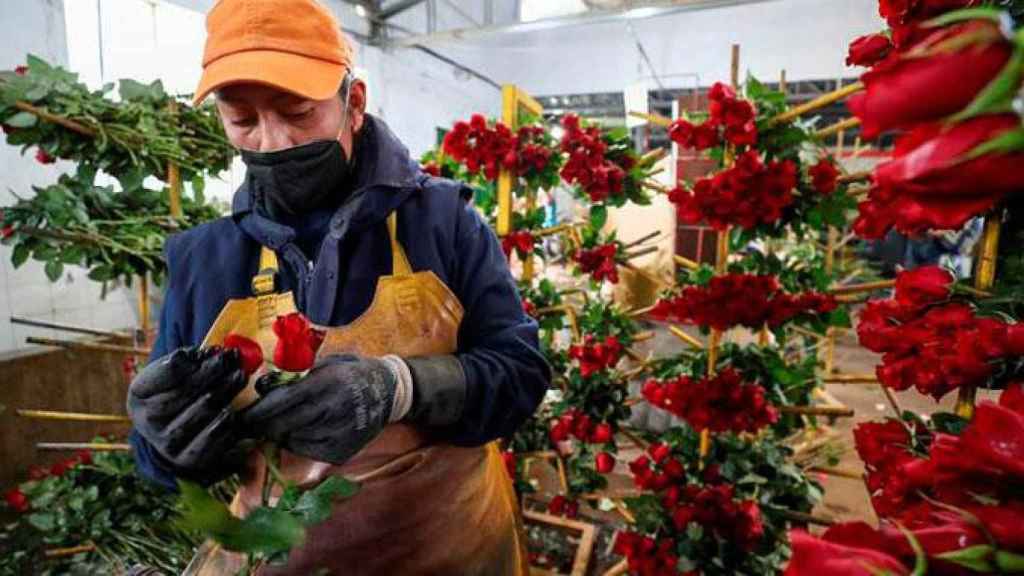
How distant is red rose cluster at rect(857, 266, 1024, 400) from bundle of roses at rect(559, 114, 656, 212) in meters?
1.39

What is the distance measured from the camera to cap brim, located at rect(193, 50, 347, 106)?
1006mm

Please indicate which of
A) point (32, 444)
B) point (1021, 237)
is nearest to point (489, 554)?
point (1021, 237)

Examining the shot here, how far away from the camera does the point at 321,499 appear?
28.3 inches

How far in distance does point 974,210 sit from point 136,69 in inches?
173

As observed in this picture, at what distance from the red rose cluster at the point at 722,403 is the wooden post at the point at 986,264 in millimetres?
988

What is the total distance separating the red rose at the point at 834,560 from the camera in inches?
13.1

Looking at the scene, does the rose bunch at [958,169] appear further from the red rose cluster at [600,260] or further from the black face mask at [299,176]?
the red rose cluster at [600,260]

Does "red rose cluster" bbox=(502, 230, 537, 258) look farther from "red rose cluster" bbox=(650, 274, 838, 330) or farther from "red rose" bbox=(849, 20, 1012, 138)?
"red rose" bbox=(849, 20, 1012, 138)

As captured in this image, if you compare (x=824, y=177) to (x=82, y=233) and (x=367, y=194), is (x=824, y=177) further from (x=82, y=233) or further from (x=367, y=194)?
(x=82, y=233)

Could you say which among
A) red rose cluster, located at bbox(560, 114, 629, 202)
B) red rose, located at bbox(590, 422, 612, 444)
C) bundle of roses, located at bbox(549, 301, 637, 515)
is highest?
red rose cluster, located at bbox(560, 114, 629, 202)

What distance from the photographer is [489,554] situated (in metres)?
1.27

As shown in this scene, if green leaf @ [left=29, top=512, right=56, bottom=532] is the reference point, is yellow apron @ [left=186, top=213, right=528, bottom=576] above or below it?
above

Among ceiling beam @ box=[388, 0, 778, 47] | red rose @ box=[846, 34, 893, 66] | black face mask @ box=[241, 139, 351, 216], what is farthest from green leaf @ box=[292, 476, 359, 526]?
ceiling beam @ box=[388, 0, 778, 47]

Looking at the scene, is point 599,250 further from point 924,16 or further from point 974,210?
point 974,210
